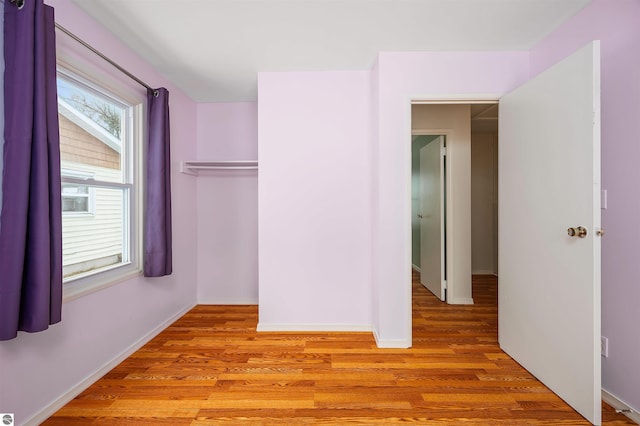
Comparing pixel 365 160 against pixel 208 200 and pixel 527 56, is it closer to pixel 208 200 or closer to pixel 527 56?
pixel 527 56

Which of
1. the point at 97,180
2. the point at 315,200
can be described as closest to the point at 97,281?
the point at 97,180

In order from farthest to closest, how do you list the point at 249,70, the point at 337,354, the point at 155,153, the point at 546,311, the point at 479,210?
the point at 479,210, the point at 249,70, the point at 155,153, the point at 337,354, the point at 546,311

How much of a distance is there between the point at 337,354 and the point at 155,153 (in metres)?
2.19

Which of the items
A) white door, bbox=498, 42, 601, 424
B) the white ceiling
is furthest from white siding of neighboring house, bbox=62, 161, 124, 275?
white door, bbox=498, 42, 601, 424

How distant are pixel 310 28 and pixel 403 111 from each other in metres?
0.92

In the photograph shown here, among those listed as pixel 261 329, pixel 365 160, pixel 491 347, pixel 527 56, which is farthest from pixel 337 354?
pixel 527 56

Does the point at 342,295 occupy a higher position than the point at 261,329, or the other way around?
the point at 342,295

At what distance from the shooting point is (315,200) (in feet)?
8.58

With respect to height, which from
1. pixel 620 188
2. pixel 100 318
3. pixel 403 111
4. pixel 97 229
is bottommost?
pixel 100 318

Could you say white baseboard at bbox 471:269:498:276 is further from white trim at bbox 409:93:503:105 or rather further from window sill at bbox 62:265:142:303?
window sill at bbox 62:265:142:303

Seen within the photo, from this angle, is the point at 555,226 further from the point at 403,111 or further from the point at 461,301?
the point at 461,301

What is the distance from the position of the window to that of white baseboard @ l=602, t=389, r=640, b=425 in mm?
3248

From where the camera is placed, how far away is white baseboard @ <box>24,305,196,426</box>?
5.04 ft

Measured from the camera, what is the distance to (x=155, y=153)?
93.4 inches
